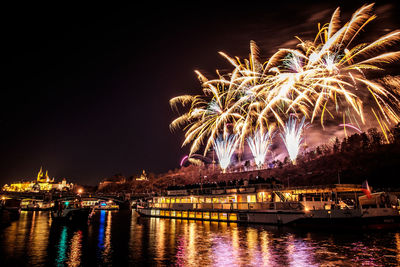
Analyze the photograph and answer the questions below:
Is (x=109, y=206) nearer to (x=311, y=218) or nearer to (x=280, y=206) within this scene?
(x=280, y=206)

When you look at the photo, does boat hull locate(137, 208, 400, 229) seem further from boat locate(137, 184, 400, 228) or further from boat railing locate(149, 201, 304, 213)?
boat railing locate(149, 201, 304, 213)

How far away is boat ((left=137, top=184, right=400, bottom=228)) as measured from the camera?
37094 millimetres

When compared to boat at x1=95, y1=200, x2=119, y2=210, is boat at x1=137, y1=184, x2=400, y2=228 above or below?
above

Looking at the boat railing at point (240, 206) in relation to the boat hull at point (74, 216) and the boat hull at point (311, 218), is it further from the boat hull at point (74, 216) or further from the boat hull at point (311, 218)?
the boat hull at point (74, 216)

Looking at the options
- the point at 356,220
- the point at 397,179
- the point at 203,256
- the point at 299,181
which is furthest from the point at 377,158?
the point at 203,256

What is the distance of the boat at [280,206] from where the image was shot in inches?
1460

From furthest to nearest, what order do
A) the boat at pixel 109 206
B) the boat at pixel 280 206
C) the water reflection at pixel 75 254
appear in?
1. the boat at pixel 109 206
2. the boat at pixel 280 206
3. the water reflection at pixel 75 254

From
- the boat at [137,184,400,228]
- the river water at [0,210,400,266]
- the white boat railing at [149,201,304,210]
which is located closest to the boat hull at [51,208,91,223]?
the boat at [137,184,400,228]

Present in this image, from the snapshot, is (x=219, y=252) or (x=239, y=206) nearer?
(x=219, y=252)

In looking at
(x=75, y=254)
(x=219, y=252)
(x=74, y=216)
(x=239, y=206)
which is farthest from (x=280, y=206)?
(x=74, y=216)

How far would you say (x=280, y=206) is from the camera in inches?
1747

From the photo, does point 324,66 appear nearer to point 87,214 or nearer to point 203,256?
point 203,256

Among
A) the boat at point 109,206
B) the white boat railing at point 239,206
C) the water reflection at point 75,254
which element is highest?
the white boat railing at point 239,206

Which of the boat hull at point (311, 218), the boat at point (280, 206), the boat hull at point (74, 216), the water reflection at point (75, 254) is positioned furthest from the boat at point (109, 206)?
the water reflection at point (75, 254)
